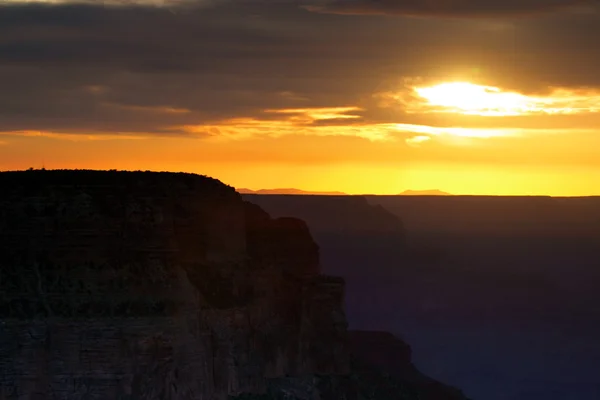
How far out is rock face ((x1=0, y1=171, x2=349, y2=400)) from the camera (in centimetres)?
7806

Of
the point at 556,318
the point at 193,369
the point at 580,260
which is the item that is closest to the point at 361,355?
the point at 193,369

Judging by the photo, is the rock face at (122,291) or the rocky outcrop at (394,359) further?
the rocky outcrop at (394,359)

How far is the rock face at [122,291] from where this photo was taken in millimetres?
78062

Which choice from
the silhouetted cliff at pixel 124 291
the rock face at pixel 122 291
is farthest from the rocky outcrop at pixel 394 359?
the rock face at pixel 122 291

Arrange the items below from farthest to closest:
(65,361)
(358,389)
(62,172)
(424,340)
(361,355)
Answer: (424,340), (361,355), (358,389), (62,172), (65,361)

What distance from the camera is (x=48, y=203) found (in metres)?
80.4

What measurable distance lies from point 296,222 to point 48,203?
23.0 meters

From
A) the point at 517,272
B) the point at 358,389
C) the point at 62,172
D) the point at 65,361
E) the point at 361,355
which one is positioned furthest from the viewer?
the point at 517,272

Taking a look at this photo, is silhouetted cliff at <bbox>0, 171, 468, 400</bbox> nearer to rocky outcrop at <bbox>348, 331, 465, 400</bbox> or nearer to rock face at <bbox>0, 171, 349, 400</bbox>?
rock face at <bbox>0, 171, 349, 400</bbox>

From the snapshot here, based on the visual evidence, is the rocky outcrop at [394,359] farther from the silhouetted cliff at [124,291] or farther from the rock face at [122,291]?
the rock face at [122,291]

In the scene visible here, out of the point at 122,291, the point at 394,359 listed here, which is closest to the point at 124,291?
the point at 122,291

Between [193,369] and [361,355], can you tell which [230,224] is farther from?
[361,355]

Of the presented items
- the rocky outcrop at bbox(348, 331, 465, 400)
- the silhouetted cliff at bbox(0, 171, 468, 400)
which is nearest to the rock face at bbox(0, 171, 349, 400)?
the silhouetted cliff at bbox(0, 171, 468, 400)

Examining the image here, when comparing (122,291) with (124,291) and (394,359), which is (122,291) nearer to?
(124,291)
